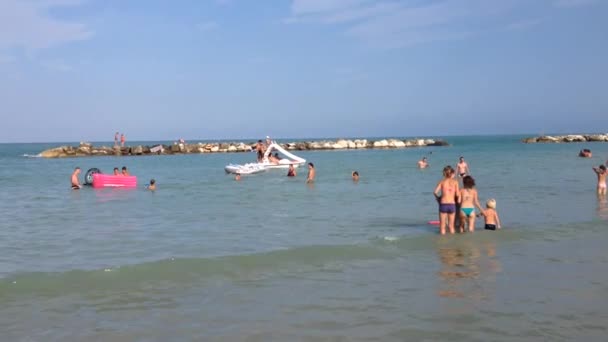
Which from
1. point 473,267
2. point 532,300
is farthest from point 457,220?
point 532,300

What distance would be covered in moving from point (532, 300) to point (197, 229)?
757 cm

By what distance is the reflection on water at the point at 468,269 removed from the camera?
682 centimetres

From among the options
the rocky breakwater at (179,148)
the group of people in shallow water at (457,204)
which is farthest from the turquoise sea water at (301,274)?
the rocky breakwater at (179,148)

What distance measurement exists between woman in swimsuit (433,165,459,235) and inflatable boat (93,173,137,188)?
15.9 meters

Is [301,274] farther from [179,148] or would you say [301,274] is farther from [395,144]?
[395,144]

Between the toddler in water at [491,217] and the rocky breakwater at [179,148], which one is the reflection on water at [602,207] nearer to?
the toddler in water at [491,217]

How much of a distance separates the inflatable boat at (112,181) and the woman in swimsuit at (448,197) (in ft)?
52.1

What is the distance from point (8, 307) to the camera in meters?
6.66

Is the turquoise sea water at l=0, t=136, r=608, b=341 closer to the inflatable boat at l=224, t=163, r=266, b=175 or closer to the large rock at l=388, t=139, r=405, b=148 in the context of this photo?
the inflatable boat at l=224, t=163, r=266, b=175

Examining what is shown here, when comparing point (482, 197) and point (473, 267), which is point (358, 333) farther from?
point (482, 197)

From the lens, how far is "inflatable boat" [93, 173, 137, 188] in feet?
76.4

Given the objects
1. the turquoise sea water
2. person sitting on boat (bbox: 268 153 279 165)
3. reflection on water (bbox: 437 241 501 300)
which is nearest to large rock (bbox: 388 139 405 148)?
person sitting on boat (bbox: 268 153 279 165)

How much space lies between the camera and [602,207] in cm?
1466

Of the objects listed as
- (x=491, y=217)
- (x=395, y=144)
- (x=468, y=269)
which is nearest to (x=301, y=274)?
(x=468, y=269)
